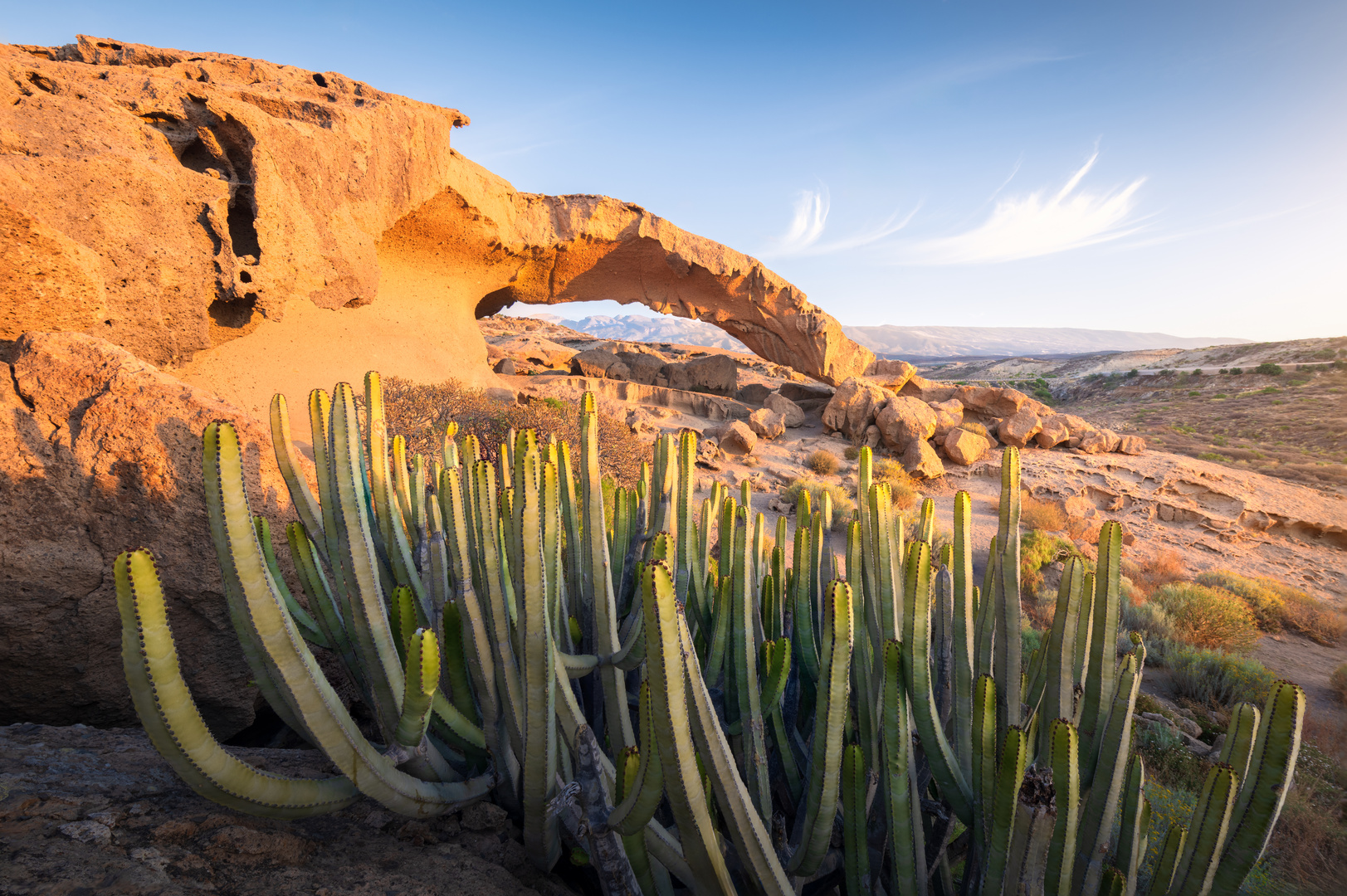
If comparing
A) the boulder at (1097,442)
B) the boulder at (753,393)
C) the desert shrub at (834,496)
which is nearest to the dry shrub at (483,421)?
the desert shrub at (834,496)

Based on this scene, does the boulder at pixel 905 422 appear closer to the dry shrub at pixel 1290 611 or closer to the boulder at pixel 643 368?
the dry shrub at pixel 1290 611

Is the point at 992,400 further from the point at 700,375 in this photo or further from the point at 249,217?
the point at 249,217

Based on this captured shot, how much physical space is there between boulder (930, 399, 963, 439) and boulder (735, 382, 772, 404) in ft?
14.3

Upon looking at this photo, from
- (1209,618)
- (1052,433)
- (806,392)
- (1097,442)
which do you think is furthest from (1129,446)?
(1209,618)

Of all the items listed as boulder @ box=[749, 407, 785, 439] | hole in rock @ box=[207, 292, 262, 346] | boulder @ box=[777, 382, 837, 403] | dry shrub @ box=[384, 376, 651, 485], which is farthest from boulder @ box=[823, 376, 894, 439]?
hole in rock @ box=[207, 292, 262, 346]

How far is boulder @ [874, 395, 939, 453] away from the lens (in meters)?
10.9

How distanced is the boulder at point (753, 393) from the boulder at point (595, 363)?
358 centimetres

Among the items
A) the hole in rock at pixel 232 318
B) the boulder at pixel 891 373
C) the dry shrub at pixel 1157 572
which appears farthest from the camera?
the boulder at pixel 891 373

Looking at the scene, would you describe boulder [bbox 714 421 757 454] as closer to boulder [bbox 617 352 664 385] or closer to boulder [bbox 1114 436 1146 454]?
boulder [bbox 617 352 664 385]

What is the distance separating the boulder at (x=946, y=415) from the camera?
37.4 feet

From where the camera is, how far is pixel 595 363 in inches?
570

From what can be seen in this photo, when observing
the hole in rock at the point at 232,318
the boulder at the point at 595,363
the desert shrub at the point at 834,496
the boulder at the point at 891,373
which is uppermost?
the hole in rock at the point at 232,318

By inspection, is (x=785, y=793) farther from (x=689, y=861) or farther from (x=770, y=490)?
(x=770, y=490)

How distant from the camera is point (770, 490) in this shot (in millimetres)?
9617
